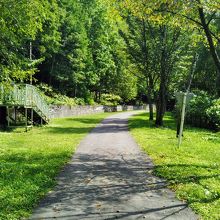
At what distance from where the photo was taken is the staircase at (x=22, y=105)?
2300cm

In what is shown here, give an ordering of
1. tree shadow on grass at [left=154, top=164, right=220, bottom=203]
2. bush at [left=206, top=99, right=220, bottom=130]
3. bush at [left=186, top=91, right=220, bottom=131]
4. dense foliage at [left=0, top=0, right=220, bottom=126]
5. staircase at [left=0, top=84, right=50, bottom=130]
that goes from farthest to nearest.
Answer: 1. bush at [left=186, top=91, right=220, bottom=131]
2. bush at [left=206, top=99, right=220, bottom=130]
3. staircase at [left=0, top=84, right=50, bottom=130]
4. dense foliage at [left=0, top=0, right=220, bottom=126]
5. tree shadow on grass at [left=154, top=164, right=220, bottom=203]

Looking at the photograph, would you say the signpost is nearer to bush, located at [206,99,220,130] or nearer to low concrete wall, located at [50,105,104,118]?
bush, located at [206,99,220,130]

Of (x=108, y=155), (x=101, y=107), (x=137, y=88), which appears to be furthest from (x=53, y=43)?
(x=137, y=88)

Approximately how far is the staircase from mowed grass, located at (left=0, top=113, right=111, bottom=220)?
4.95 meters

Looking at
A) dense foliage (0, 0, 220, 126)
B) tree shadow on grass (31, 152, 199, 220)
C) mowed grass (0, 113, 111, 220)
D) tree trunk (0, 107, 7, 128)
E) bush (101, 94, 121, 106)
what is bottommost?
tree shadow on grass (31, 152, 199, 220)

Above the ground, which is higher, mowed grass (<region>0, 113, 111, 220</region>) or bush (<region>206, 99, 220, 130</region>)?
bush (<region>206, 99, 220, 130</region>)

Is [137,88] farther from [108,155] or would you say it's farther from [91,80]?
[108,155]

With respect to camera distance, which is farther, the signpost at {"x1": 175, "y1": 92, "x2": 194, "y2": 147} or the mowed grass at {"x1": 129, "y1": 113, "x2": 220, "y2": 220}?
the signpost at {"x1": 175, "y1": 92, "x2": 194, "y2": 147}

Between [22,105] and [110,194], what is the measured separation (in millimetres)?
16195

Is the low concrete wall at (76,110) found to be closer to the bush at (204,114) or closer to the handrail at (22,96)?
the handrail at (22,96)

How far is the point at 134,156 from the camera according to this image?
14.0 meters

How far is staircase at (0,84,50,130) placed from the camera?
23.0 m

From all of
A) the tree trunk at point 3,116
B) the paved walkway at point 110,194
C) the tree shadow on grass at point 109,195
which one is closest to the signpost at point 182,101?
the paved walkway at point 110,194

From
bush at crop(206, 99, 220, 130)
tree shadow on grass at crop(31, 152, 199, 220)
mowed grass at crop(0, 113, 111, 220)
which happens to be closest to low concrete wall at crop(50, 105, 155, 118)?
bush at crop(206, 99, 220, 130)
